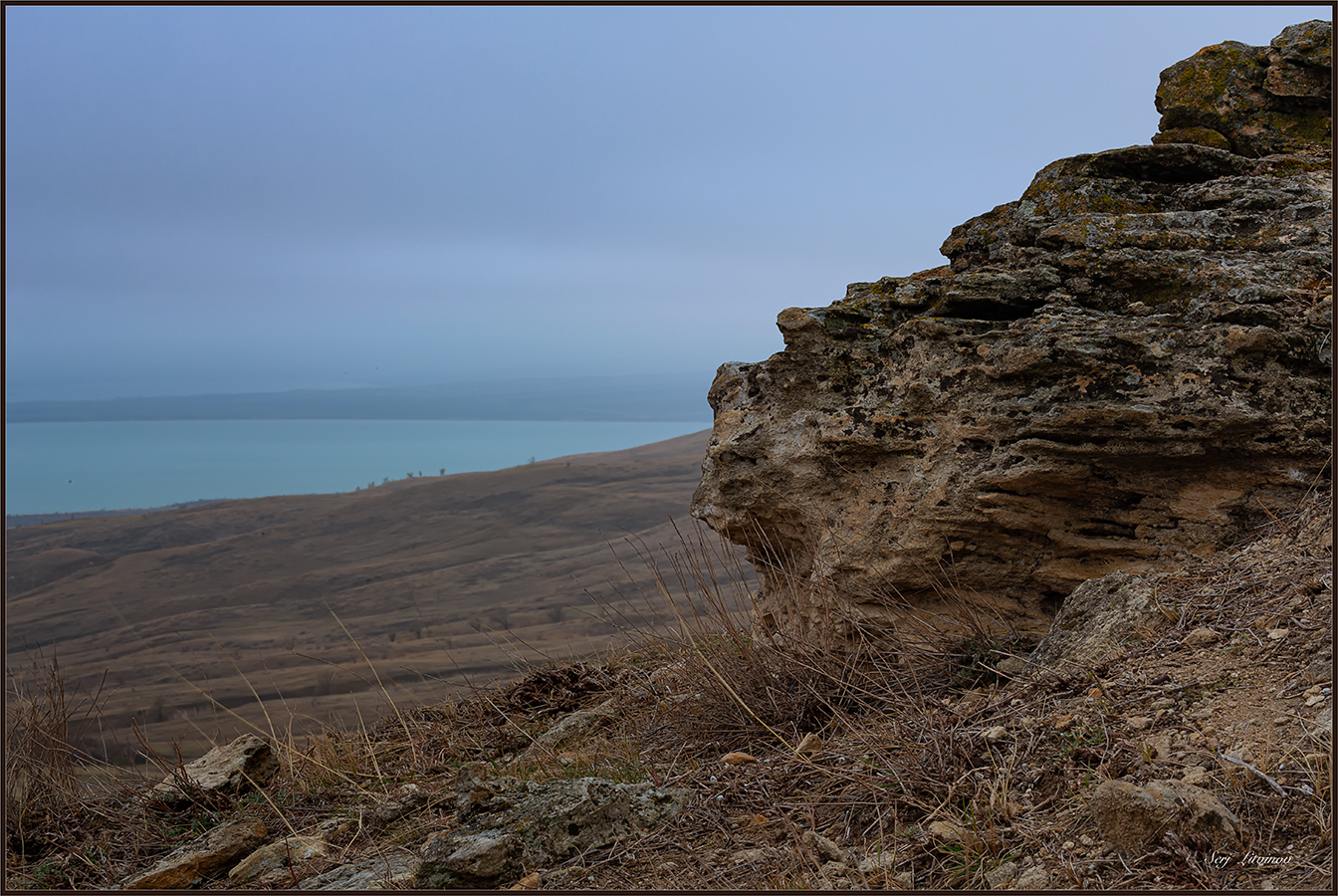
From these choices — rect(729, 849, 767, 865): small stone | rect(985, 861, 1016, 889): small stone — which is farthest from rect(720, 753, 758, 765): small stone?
rect(985, 861, 1016, 889): small stone

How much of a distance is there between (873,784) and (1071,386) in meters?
1.94

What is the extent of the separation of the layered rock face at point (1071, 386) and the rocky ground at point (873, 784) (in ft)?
1.04

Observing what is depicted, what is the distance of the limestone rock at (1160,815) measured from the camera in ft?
6.33

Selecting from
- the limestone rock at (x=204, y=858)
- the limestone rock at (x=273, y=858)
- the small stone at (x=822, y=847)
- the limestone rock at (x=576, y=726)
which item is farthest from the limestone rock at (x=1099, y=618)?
the limestone rock at (x=204, y=858)

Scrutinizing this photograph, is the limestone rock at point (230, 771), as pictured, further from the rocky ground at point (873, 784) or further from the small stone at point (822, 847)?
the small stone at point (822, 847)

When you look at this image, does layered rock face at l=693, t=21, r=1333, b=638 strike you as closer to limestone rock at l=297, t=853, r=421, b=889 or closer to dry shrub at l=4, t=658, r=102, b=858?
limestone rock at l=297, t=853, r=421, b=889

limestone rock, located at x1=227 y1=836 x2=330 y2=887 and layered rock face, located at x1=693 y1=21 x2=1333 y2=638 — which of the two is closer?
limestone rock, located at x1=227 y1=836 x2=330 y2=887

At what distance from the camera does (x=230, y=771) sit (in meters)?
3.91

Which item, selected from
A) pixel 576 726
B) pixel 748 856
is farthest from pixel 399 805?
pixel 748 856

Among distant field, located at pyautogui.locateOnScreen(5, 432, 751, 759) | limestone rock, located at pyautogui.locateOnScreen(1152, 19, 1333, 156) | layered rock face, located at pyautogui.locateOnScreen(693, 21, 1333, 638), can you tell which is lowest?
distant field, located at pyautogui.locateOnScreen(5, 432, 751, 759)

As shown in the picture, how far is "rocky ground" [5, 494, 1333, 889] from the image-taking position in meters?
2.06

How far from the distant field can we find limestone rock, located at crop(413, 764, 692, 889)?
7.53ft

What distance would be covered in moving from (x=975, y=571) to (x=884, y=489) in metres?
0.57

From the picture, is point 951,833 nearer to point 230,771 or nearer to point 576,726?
point 576,726
